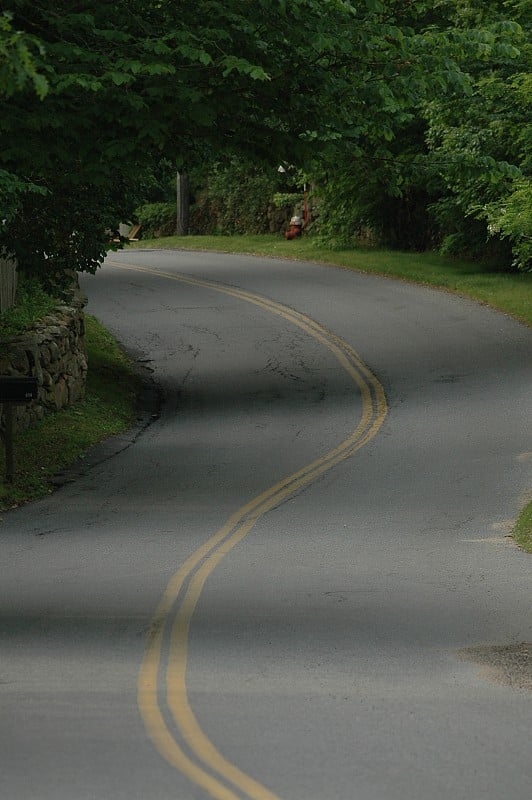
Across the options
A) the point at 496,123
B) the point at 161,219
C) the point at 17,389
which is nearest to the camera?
the point at 17,389

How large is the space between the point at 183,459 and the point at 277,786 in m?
11.5

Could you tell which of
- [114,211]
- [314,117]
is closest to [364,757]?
[314,117]

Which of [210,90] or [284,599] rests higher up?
[210,90]

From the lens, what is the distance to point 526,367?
2466 centimetres

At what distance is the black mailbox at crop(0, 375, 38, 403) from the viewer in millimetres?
16344

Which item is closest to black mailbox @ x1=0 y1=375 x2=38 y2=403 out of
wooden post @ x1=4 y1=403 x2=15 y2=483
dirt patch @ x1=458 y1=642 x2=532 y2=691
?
wooden post @ x1=4 y1=403 x2=15 y2=483

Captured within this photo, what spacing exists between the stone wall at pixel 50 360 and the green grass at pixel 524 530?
288 inches

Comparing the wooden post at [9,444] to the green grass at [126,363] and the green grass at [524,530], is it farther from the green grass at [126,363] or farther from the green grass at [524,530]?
the green grass at [524,530]

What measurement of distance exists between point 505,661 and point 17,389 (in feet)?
29.1

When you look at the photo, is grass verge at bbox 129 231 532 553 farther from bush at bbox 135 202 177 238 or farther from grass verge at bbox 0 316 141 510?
grass verge at bbox 0 316 141 510

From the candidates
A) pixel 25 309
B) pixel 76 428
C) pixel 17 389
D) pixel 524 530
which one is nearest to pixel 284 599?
pixel 524 530

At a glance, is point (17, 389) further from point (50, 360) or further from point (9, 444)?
point (50, 360)

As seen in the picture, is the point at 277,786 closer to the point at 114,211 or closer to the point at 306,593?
the point at 306,593

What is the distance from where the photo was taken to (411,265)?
133 ft
